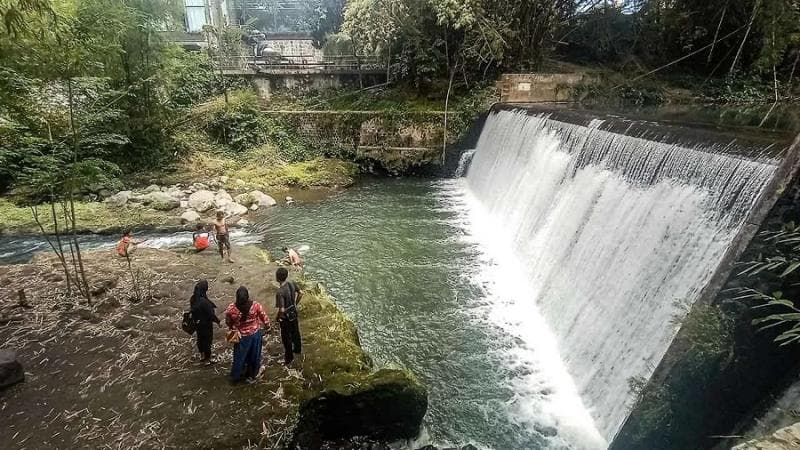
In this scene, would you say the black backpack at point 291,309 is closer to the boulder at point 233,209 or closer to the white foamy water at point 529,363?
the white foamy water at point 529,363

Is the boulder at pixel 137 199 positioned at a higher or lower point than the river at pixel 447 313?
higher

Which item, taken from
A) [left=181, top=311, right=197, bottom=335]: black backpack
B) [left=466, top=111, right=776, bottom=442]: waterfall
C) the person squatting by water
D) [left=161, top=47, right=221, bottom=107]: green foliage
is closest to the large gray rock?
[left=181, top=311, right=197, bottom=335]: black backpack

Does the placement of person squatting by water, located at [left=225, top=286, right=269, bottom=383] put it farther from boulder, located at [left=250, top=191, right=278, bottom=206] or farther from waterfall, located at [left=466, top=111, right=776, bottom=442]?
boulder, located at [left=250, top=191, right=278, bottom=206]

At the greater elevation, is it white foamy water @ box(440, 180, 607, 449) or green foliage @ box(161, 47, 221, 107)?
green foliage @ box(161, 47, 221, 107)

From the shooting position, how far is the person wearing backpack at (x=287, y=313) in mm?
5516

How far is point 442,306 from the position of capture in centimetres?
901

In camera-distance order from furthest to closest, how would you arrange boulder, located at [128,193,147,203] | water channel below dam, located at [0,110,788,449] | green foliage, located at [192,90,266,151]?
green foliage, located at [192,90,266,151] < boulder, located at [128,193,147,203] < water channel below dam, located at [0,110,788,449]

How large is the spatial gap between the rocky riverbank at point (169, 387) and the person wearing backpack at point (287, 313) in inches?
10.0

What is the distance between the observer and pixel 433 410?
6.41 m

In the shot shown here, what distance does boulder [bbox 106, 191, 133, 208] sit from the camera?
48.8 ft

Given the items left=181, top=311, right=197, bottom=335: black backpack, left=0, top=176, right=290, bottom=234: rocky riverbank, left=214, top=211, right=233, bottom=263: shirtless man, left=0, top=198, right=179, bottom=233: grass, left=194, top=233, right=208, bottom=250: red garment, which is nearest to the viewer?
left=181, top=311, right=197, bottom=335: black backpack

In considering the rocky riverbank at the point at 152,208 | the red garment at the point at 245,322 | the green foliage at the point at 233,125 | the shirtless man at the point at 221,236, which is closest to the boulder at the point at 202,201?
the rocky riverbank at the point at 152,208

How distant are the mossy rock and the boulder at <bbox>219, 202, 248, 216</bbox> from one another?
10676mm

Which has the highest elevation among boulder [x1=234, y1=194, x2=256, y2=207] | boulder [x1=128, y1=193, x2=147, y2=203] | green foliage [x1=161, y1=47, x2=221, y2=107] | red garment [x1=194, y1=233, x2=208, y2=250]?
green foliage [x1=161, y1=47, x2=221, y2=107]
